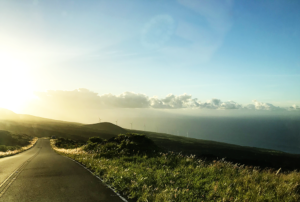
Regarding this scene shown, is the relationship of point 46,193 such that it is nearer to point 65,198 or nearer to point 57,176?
point 65,198

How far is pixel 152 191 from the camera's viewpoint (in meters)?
7.46

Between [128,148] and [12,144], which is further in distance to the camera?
[12,144]

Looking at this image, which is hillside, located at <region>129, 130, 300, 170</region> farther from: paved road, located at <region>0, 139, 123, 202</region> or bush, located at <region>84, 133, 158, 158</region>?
paved road, located at <region>0, 139, 123, 202</region>

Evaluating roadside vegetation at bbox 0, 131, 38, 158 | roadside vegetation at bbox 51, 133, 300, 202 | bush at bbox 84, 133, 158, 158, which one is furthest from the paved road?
roadside vegetation at bbox 0, 131, 38, 158

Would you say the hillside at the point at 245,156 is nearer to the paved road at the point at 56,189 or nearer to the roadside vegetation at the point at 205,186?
the roadside vegetation at the point at 205,186

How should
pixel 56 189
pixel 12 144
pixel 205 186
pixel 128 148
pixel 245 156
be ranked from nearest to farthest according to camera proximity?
pixel 205 186 → pixel 56 189 → pixel 128 148 → pixel 12 144 → pixel 245 156

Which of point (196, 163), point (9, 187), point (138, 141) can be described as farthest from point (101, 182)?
point (138, 141)

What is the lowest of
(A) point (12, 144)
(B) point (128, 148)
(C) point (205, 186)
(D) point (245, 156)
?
(D) point (245, 156)

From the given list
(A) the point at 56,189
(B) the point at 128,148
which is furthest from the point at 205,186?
(B) the point at 128,148

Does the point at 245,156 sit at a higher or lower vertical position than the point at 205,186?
lower

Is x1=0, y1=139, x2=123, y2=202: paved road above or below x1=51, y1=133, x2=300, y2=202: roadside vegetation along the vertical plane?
below

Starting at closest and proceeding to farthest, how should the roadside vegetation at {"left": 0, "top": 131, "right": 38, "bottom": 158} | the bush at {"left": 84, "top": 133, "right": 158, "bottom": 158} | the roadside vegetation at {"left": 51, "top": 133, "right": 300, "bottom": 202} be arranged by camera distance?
the roadside vegetation at {"left": 51, "top": 133, "right": 300, "bottom": 202}, the bush at {"left": 84, "top": 133, "right": 158, "bottom": 158}, the roadside vegetation at {"left": 0, "top": 131, "right": 38, "bottom": 158}

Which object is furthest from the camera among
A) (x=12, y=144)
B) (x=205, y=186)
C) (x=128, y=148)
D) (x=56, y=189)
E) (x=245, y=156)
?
(x=245, y=156)

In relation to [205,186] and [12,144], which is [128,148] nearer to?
[205,186]
